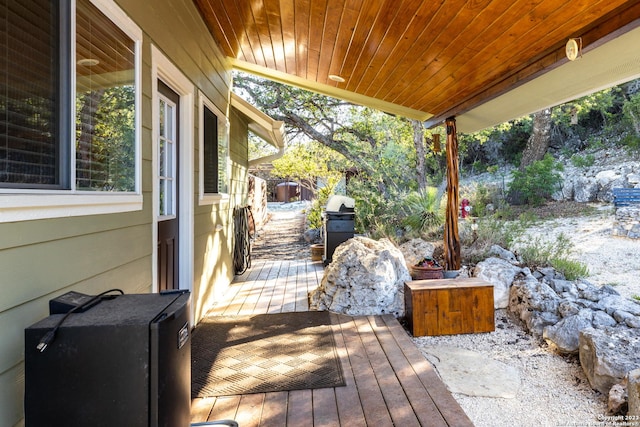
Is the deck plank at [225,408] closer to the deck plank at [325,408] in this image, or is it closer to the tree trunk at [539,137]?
the deck plank at [325,408]

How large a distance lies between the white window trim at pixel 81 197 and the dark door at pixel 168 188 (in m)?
0.71

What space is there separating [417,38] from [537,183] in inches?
457

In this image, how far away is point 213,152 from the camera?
4270 millimetres

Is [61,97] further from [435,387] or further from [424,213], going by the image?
[424,213]

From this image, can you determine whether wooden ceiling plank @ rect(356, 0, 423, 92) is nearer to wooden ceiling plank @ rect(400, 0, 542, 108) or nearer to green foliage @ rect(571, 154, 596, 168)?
wooden ceiling plank @ rect(400, 0, 542, 108)

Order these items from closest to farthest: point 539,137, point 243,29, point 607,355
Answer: point 607,355
point 243,29
point 539,137

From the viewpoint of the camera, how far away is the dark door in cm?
296

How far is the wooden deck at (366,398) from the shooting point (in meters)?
2.02

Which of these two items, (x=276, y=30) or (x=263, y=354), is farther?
(x=276, y=30)

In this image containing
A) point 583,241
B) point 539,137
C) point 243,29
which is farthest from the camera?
point 539,137

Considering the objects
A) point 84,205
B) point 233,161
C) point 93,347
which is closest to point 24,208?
point 84,205

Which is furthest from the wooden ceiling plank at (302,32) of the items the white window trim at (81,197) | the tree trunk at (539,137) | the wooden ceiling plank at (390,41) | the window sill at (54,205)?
the tree trunk at (539,137)

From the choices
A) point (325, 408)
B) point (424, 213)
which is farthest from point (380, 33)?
point (424, 213)

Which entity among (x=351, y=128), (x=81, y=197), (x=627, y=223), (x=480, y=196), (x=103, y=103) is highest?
(x=351, y=128)
